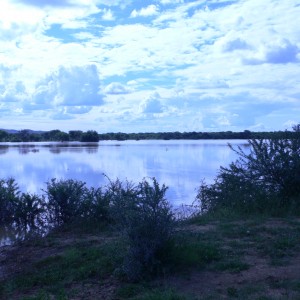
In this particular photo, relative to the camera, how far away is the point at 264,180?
46.4ft

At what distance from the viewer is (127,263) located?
707cm

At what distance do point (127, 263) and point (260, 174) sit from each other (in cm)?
805

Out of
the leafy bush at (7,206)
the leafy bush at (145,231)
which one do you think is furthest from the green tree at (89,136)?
the leafy bush at (145,231)

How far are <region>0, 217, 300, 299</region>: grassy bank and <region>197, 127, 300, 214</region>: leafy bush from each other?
11.1 feet

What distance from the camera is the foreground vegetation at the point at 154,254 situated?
6641mm

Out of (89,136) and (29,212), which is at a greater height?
(89,136)

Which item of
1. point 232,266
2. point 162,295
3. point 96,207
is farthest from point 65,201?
point 162,295

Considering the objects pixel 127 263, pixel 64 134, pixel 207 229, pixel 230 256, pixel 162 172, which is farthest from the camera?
pixel 64 134

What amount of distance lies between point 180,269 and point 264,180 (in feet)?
24.3

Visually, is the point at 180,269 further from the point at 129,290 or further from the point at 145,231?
the point at 129,290

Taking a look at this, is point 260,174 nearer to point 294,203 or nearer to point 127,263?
point 294,203

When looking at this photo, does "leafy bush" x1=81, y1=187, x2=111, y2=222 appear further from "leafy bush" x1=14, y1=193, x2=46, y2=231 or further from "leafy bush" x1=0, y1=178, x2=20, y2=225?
"leafy bush" x1=0, y1=178, x2=20, y2=225

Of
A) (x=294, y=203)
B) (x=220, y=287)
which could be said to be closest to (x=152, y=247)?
(x=220, y=287)

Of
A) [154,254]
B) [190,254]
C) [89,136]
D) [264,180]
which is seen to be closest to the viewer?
[154,254]
